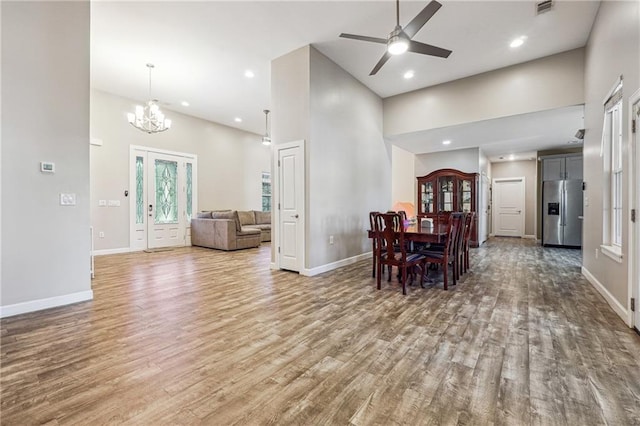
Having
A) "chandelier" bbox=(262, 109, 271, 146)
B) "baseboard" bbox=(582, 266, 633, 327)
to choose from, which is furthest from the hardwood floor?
"chandelier" bbox=(262, 109, 271, 146)

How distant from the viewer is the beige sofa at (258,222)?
8.21 m

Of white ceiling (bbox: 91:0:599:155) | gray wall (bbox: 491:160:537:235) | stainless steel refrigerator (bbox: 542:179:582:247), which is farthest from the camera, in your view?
gray wall (bbox: 491:160:537:235)

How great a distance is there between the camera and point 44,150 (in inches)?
116

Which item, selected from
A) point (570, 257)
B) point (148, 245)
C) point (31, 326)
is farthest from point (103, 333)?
point (570, 257)

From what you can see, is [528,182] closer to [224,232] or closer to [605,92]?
[605,92]

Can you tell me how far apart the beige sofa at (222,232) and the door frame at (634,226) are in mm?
6493

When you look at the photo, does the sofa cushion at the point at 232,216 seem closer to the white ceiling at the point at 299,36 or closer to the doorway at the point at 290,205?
the doorway at the point at 290,205

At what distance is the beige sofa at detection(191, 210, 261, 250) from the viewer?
6.84 meters

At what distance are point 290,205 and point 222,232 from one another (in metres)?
3.04

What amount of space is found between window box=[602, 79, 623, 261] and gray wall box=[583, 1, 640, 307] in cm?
15

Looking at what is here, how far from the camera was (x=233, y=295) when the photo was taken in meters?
3.43

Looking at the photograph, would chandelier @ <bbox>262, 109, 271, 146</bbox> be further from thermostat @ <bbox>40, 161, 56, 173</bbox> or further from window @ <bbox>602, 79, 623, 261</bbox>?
window @ <bbox>602, 79, 623, 261</bbox>

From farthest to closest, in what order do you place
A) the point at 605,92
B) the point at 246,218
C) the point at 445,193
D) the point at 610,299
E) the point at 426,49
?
the point at 246,218, the point at 445,193, the point at 605,92, the point at 426,49, the point at 610,299

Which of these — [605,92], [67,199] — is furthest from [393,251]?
[67,199]
